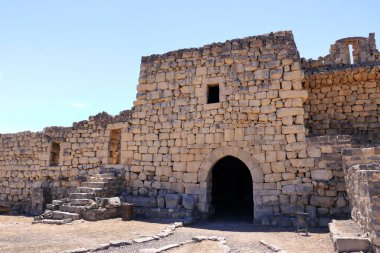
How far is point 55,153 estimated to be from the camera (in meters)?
14.2

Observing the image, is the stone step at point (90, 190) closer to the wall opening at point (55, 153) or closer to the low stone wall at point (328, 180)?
the wall opening at point (55, 153)

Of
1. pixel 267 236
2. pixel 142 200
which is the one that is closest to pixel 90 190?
pixel 142 200

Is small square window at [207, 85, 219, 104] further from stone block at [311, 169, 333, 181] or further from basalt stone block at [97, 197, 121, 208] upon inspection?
basalt stone block at [97, 197, 121, 208]

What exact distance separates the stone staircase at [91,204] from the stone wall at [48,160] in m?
1.82

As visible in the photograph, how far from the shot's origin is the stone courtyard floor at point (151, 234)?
5922mm

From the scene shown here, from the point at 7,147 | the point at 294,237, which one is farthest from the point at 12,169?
the point at 294,237

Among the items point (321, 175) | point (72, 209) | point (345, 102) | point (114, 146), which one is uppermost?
point (345, 102)

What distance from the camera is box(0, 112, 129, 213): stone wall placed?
12.6m

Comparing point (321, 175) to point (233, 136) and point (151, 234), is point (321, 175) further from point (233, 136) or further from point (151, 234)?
point (151, 234)

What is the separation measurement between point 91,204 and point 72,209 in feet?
1.96

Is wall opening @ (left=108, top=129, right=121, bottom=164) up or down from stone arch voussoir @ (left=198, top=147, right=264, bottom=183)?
up

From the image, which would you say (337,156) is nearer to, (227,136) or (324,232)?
(324,232)

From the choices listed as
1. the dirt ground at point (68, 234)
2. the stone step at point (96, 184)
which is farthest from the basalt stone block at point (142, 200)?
the dirt ground at point (68, 234)

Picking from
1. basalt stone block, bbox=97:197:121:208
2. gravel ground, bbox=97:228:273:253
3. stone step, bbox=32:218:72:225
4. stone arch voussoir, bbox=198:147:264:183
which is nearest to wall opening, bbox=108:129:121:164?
basalt stone block, bbox=97:197:121:208
